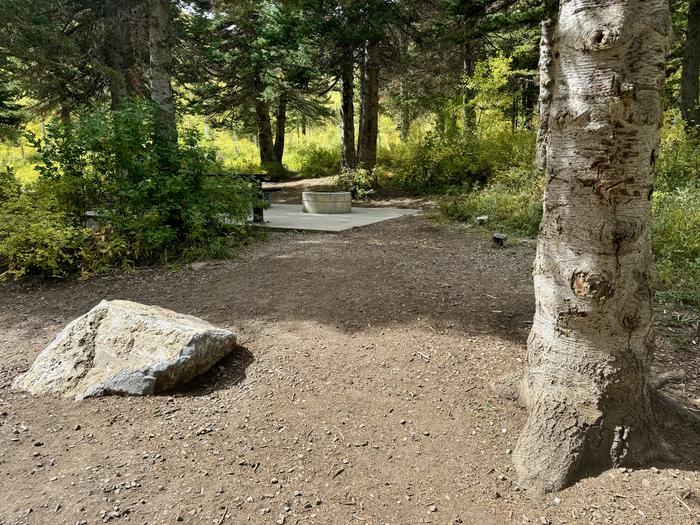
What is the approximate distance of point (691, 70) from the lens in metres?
9.84

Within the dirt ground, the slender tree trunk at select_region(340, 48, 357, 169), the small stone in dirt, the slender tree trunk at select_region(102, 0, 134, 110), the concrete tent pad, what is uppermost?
the slender tree trunk at select_region(102, 0, 134, 110)

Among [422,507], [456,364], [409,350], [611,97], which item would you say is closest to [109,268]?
[409,350]

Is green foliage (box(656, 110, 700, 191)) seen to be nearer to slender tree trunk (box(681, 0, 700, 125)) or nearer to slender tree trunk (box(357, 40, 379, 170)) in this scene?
slender tree trunk (box(681, 0, 700, 125))

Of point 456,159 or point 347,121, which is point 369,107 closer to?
point 347,121

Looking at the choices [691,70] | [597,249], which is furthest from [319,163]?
[597,249]

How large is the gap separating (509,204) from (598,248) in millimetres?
6623

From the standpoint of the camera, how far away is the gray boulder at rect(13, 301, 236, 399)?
2865 mm

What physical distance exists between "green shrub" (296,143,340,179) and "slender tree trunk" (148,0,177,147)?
10879mm

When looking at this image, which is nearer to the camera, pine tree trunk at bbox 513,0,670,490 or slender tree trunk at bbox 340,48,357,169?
pine tree trunk at bbox 513,0,670,490

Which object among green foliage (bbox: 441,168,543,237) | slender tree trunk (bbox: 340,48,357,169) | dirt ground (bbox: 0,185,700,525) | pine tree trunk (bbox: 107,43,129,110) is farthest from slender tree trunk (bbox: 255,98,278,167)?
dirt ground (bbox: 0,185,700,525)

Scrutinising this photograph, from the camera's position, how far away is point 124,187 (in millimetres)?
5711

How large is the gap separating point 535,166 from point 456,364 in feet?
23.8

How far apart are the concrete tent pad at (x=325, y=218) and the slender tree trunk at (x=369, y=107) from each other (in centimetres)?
241

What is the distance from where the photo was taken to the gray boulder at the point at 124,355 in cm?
287
